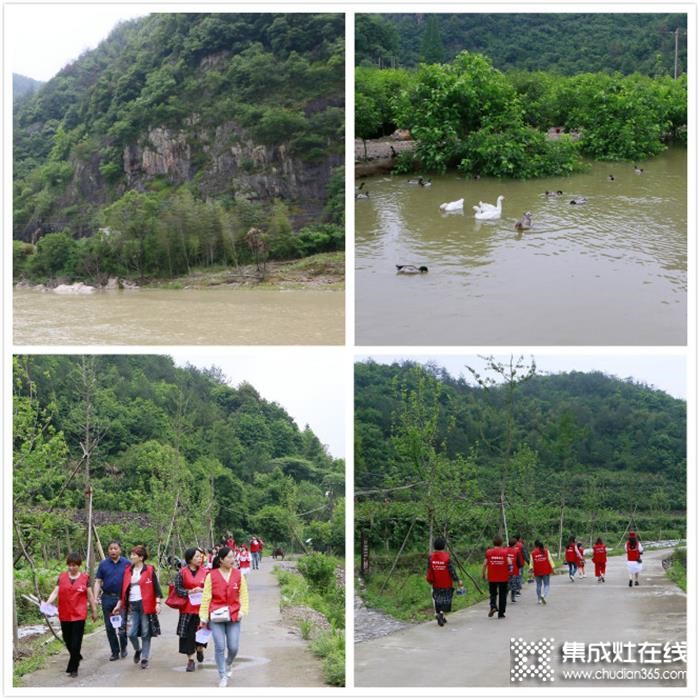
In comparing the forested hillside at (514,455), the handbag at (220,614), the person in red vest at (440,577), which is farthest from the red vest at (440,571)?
the handbag at (220,614)

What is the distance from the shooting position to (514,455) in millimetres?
12672

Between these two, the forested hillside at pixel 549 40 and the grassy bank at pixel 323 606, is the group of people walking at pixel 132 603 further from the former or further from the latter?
the forested hillside at pixel 549 40

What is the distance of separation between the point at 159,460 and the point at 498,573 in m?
6.17

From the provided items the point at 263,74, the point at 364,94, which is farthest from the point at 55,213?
the point at 364,94

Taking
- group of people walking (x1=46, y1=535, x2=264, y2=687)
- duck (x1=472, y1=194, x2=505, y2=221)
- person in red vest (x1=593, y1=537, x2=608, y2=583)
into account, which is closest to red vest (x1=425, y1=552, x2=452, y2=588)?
group of people walking (x1=46, y1=535, x2=264, y2=687)

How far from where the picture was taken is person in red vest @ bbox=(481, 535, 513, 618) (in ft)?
24.4

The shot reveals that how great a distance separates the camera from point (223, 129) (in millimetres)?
31000

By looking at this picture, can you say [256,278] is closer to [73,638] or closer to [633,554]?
[633,554]

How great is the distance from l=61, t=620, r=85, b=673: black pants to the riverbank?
16077 mm

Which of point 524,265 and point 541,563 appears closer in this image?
point 541,563

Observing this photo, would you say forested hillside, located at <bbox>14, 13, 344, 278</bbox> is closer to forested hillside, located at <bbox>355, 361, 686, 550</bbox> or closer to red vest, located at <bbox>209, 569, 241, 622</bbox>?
forested hillside, located at <bbox>355, 361, 686, 550</bbox>

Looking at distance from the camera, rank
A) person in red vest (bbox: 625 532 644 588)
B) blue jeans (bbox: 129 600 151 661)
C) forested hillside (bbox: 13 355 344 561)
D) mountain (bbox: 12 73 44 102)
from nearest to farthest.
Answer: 1. blue jeans (bbox: 129 600 151 661)
2. forested hillside (bbox: 13 355 344 561)
3. person in red vest (bbox: 625 532 644 588)
4. mountain (bbox: 12 73 44 102)

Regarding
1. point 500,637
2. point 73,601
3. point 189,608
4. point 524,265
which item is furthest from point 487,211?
point 73,601
